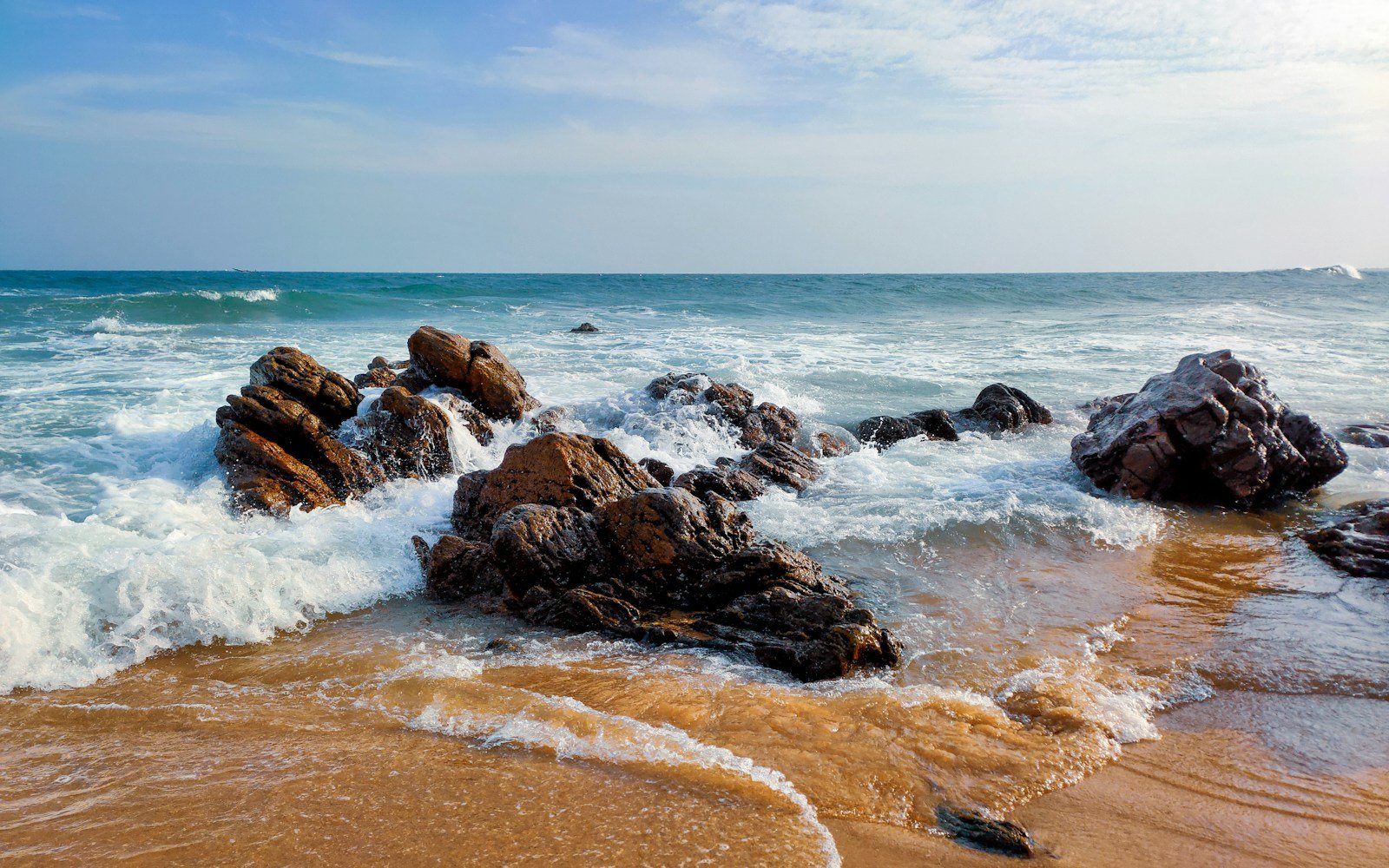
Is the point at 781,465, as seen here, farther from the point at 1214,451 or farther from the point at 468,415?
the point at 1214,451

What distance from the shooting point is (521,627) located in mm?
5652

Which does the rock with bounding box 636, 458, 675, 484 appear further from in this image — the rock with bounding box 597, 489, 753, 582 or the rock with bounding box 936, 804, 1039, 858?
the rock with bounding box 936, 804, 1039, 858

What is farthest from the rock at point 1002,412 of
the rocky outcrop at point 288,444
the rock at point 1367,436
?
the rocky outcrop at point 288,444

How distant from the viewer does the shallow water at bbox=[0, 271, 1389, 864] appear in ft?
11.5

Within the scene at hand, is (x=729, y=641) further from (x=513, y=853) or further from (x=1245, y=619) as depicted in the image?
(x=1245, y=619)

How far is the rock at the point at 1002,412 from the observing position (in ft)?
41.1

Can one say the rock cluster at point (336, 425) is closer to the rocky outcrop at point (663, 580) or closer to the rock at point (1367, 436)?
the rocky outcrop at point (663, 580)

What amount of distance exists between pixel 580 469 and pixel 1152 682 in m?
4.68

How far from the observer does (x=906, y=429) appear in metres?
11.9

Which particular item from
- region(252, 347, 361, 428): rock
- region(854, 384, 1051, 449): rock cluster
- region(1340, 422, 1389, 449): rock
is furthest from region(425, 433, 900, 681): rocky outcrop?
region(1340, 422, 1389, 449): rock

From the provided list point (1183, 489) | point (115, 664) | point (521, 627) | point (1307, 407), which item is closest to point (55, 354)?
point (115, 664)

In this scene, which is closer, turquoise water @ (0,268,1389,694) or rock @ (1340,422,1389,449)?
turquoise water @ (0,268,1389,694)

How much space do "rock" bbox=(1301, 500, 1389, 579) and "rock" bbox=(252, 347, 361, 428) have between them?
387 inches

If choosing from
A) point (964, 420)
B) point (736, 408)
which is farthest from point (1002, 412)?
point (736, 408)
